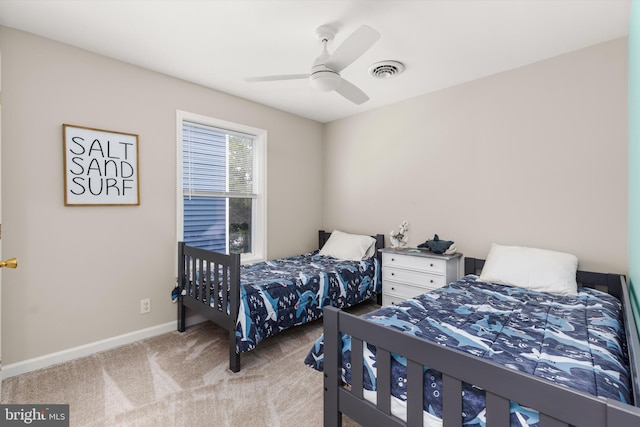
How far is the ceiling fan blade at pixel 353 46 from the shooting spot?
1608 mm

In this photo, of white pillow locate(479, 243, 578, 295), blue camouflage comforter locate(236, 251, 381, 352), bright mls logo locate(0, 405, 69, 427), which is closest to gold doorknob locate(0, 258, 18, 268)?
bright mls logo locate(0, 405, 69, 427)

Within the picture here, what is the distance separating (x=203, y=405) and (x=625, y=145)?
3.27 metres

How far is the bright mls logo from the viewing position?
1.50m

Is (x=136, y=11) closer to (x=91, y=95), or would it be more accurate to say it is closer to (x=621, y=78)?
(x=91, y=95)

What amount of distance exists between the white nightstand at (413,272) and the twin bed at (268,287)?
20 centimetres

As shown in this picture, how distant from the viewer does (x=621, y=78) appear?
7.00ft

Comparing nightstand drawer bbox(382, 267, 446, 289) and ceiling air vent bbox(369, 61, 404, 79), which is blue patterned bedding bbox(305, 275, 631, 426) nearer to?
Result: nightstand drawer bbox(382, 267, 446, 289)

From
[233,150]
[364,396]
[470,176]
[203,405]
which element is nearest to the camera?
[364,396]

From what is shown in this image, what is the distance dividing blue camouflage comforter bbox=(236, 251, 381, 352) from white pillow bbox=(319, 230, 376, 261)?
101 millimetres

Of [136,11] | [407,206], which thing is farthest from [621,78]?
[136,11]

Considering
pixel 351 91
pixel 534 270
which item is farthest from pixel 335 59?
pixel 534 270

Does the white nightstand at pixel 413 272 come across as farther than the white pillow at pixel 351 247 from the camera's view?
No

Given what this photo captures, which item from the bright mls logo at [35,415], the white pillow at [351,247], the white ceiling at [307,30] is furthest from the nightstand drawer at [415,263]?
the bright mls logo at [35,415]

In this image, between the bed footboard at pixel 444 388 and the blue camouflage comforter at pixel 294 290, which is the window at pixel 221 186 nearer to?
the blue camouflage comforter at pixel 294 290
